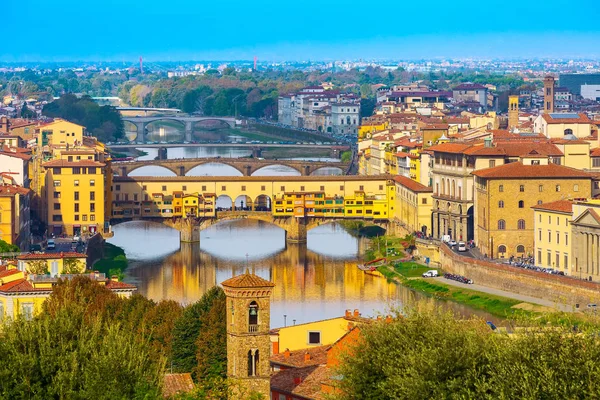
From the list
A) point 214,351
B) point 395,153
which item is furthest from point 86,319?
point 395,153

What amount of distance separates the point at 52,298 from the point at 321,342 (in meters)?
3.69

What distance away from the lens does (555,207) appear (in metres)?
38.2

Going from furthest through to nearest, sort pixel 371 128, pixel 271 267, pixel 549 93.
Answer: pixel 549 93
pixel 371 128
pixel 271 267

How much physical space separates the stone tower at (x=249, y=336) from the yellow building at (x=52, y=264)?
9418mm

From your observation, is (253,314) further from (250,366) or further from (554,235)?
(554,235)

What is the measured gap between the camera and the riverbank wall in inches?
1331

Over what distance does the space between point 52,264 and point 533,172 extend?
14.1m

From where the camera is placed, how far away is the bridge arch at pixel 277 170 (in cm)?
6662

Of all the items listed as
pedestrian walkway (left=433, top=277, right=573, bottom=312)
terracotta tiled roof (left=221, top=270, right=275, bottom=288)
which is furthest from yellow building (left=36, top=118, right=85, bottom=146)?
terracotta tiled roof (left=221, top=270, right=275, bottom=288)

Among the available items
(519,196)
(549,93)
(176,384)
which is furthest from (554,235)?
(549,93)

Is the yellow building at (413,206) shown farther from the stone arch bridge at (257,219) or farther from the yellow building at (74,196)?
the yellow building at (74,196)

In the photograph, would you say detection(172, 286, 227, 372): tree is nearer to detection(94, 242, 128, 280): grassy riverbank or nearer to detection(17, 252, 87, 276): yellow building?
detection(17, 252, 87, 276): yellow building

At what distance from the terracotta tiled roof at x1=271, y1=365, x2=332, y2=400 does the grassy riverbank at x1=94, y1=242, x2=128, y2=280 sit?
17002mm

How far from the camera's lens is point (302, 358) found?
22594 millimetres
